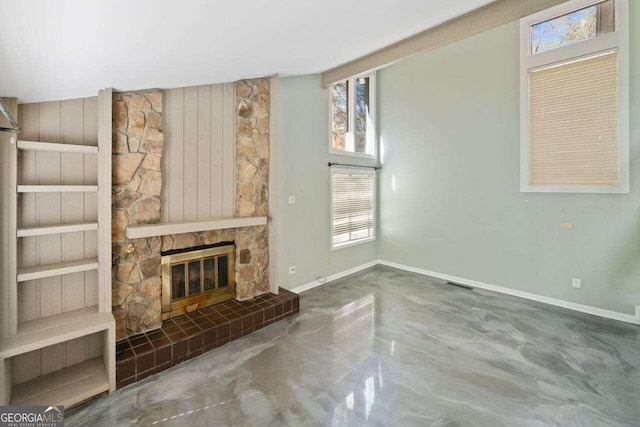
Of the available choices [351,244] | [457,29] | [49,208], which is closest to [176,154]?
[49,208]

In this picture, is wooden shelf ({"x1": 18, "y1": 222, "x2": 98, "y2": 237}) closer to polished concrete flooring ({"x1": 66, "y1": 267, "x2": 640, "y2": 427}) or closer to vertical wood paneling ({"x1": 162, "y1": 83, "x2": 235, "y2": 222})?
vertical wood paneling ({"x1": 162, "y1": 83, "x2": 235, "y2": 222})

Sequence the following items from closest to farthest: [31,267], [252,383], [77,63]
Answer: [77,63], [31,267], [252,383]

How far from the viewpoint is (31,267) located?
2025mm

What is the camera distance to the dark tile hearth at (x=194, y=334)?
221 cm

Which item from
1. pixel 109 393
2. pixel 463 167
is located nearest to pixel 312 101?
pixel 463 167

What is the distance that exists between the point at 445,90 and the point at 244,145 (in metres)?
3.34

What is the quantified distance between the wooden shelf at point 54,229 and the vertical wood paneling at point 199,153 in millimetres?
667

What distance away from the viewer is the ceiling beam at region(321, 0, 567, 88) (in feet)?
6.84

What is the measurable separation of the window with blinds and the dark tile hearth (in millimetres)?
1589

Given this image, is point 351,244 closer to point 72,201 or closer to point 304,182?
point 304,182

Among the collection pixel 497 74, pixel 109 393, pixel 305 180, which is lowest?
pixel 109 393

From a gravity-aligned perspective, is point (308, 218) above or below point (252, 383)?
above

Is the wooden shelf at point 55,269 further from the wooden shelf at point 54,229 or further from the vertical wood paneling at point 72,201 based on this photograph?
the wooden shelf at point 54,229

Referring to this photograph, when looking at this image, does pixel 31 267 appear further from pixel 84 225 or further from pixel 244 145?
pixel 244 145
